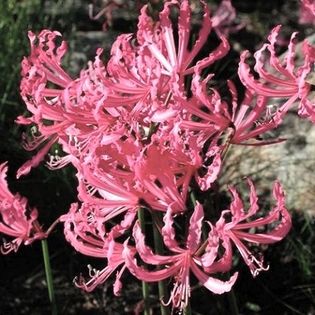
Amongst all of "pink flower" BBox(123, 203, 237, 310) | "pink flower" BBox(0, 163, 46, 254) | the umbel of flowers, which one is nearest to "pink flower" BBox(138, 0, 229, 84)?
the umbel of flowers

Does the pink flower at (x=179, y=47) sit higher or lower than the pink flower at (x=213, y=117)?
higher

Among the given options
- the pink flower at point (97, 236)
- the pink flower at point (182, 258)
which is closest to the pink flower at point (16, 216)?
the pink flower at point (97, 236)

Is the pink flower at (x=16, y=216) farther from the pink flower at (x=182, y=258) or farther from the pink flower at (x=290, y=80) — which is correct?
the pink flower at (x=290, y=80)

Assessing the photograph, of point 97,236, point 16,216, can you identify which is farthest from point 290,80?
point 16,216

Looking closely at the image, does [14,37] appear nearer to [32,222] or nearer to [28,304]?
[28,304]

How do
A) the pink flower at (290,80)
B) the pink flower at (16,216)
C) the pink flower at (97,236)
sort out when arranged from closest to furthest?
the pink flower at (290,80)
the pink flower at (97,236)
the pink flower at (16,216)

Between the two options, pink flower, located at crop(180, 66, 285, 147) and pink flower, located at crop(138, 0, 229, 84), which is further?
pink flower, located at crop(138, 0, 229, 84)

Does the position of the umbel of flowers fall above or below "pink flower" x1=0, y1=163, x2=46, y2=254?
above

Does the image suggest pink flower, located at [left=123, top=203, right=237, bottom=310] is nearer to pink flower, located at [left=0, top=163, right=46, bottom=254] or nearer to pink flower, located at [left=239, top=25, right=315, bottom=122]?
pink flower, located at [left=239, top=25, right=315, bottom=122]

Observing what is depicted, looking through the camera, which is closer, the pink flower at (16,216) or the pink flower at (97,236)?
the pink flower at (97,236)

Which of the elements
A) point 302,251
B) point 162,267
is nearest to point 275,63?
point 162,267

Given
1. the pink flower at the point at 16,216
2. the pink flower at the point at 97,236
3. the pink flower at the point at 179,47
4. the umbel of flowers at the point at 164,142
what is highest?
the pink flower at the point at 179,47

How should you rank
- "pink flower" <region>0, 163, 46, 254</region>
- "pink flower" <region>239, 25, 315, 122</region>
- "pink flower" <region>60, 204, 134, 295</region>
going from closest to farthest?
"pink flower" <region>239, 25, 315, 122</region> → "pink flower" <region>60, 204, 134, 295</region> → "pink flower" <region>0, 163, 46, 254</region>
